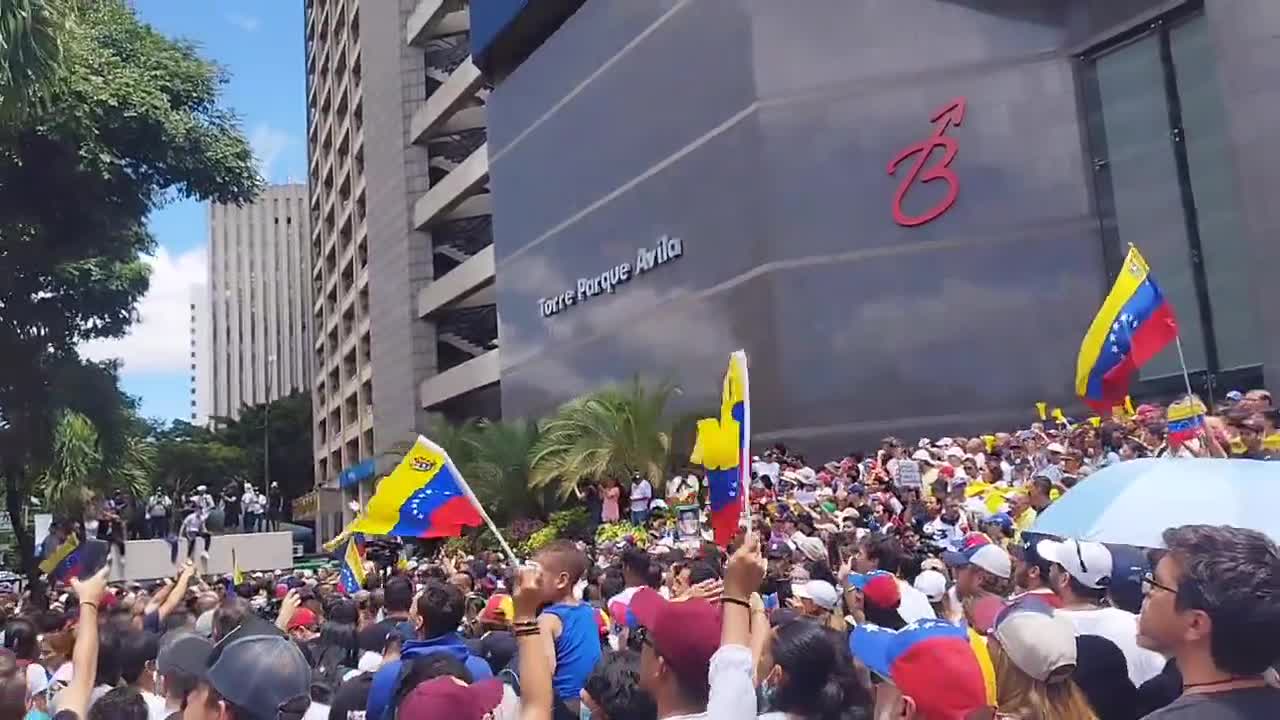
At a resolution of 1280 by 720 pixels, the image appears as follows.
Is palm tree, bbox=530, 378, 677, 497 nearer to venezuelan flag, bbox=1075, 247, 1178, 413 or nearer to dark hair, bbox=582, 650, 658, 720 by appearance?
venezuelan flag, bbox=1075, 247, 1178, 413

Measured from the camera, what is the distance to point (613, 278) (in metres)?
27.5

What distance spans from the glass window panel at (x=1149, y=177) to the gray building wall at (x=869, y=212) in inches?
20.7

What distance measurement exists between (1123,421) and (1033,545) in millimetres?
9984

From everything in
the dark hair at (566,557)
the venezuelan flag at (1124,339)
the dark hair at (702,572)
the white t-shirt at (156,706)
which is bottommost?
the white t-shirt at (156,706)

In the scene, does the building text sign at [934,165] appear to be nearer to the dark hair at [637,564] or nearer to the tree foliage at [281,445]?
the dark hair at [637,564]

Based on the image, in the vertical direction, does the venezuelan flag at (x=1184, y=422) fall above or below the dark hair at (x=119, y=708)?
above

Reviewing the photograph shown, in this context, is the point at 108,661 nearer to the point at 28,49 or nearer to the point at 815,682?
the point at 815,682

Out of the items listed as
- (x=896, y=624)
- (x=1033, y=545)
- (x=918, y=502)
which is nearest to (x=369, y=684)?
(x=896, y=624)

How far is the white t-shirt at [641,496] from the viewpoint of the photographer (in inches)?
812

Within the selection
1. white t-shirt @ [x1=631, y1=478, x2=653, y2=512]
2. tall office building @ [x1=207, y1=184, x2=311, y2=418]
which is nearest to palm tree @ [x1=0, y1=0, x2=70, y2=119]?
white t-shirt @ [x1=631, y1=478, x2=653, y2=512]

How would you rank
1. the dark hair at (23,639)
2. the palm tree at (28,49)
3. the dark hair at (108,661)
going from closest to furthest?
the dark hair at (108,661) → the dark hair at (23,639) → the palm tree at (28,49)

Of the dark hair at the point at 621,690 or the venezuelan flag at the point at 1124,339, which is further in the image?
the venezuelan flag at the point at 1124,339

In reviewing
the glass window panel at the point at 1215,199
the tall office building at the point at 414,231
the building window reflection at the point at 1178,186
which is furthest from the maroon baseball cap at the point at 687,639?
the tall office building at the point at 414,231

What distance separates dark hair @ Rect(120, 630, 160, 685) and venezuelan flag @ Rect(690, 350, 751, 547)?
2489 millimetres
